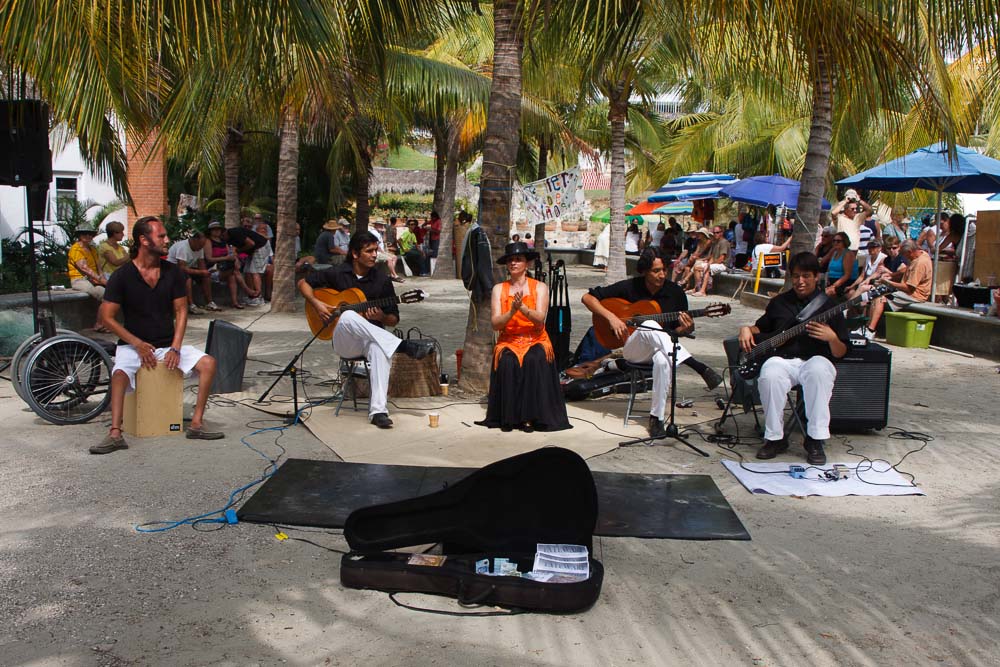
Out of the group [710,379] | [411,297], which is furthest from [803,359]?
[411,297]

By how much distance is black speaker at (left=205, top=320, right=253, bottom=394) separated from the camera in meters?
7.83

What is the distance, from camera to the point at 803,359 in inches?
258

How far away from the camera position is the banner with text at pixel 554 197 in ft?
36.3

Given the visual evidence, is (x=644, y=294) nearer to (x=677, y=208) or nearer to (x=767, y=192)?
(x=767, y=192)

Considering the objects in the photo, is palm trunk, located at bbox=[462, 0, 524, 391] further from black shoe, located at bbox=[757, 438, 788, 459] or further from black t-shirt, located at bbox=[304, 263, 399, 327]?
black shoe, located at bbox=[757, 438, 788, 459]

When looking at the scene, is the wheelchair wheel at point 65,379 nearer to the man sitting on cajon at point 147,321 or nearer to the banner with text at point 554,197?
the man sitting on cajon at point 147,321

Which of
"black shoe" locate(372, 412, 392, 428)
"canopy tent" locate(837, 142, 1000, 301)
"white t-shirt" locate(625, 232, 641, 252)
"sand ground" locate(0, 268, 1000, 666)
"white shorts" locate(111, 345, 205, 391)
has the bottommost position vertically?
"sand ground" locate(0, 268, 1000, 666)

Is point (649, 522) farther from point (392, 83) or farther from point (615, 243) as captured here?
point (615, 243)

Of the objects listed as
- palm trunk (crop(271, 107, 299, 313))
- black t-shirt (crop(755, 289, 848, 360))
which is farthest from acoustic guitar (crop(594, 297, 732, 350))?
palm trunk (crop(271, 107, 299, 313))

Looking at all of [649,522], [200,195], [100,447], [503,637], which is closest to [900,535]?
[649,522]

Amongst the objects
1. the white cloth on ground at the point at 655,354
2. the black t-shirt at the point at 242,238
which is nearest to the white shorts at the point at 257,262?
the black t-shirt at the point at 242,238

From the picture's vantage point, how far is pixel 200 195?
2417 cm

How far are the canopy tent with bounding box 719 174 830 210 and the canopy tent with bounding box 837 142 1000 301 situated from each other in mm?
4727

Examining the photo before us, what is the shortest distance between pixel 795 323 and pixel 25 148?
7.03m
